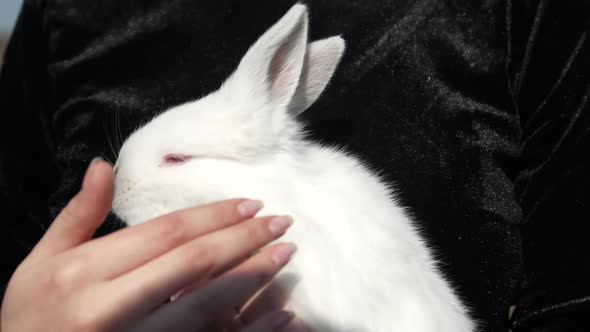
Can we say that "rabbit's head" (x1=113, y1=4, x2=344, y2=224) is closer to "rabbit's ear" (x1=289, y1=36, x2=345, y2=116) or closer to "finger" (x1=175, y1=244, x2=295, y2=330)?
"rabbit's ear" (x1=289, y1=36, x2=345, y2=116)

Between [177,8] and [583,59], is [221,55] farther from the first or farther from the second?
[583,59]

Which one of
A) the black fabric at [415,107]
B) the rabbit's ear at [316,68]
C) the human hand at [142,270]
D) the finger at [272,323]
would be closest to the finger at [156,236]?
the human hand at [142,270]

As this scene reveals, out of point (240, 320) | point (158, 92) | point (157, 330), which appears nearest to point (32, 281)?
point (157, 330)

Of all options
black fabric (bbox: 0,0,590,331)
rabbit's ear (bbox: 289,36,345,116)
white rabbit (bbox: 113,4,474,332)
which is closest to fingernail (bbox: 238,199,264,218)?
white rabbit (bbox: 113,4,474,332)

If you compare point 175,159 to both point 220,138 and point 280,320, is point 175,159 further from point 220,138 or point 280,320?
point 280,320

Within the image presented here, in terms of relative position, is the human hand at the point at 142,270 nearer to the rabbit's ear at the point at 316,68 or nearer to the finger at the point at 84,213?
the finger at the point at 84,213

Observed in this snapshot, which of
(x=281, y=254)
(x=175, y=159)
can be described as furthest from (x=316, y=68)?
(x=281, y=254)
